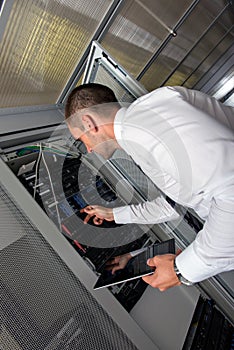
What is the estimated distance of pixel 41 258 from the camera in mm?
803

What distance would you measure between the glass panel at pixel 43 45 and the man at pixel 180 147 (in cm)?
28

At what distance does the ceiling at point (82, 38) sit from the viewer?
121 centimetres

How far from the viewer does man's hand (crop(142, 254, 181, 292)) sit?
1.13 meters

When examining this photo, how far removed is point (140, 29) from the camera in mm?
2043

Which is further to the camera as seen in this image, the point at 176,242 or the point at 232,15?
the point at 232,15

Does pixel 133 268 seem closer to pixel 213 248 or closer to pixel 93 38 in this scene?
pixel 213 248

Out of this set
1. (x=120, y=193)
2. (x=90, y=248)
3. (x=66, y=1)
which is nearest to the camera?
(x=90, y=248)

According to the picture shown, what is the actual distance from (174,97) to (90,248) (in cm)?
59

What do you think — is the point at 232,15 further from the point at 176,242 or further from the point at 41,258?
the point at 41,258

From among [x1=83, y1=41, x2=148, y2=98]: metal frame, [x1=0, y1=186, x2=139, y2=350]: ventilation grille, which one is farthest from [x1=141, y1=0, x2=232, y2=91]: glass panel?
[x1=0, y1=186, x2=139, y2=350]: ventilation grille

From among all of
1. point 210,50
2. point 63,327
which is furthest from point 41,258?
point 210,50

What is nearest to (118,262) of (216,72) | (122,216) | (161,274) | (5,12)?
(161,274)

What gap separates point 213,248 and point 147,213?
1.23 feet

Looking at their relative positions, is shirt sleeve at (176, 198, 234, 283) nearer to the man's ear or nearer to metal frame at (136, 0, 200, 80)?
the man's ear
